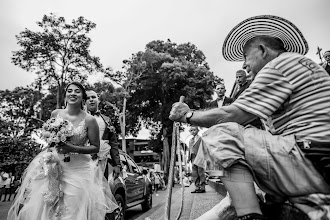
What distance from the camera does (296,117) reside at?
1629 millimetres

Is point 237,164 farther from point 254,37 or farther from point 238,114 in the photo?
point 254,37

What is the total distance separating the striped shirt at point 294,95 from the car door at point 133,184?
5.09m

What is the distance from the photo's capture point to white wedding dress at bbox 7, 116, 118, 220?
295cm

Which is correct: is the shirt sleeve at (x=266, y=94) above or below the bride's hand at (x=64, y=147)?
above

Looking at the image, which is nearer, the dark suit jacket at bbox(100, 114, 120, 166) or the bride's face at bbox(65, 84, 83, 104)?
the bride's face at bbox(65, 84, 83, 104)

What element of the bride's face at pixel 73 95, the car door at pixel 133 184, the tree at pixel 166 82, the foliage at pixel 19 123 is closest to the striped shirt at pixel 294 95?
the bride's face at pixel 73 95

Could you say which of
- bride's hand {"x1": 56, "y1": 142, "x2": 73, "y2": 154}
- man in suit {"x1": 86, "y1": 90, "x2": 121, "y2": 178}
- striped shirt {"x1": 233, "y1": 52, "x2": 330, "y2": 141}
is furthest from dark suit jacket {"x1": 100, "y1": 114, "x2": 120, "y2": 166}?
striped shirt {"x1": 233, "y1": 52, "x2": 330, "y2": 141}

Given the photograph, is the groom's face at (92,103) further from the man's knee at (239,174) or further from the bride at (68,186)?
the man's knee at (239,174)

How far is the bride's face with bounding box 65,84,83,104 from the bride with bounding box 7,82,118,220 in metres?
0.04

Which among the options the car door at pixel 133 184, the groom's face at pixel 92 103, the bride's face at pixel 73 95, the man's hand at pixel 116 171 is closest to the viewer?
the bride's face at pixel 73 95

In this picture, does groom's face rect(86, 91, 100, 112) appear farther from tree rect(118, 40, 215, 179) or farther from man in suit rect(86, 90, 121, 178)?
tree rect(118, 40, 215, 179)

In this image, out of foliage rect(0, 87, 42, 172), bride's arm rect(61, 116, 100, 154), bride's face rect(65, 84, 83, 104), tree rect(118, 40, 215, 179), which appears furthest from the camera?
tree rect(118, 40, 215, 179)

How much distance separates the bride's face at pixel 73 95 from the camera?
3.54 m

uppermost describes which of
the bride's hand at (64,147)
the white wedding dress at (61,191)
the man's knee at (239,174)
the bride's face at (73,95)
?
the bride's face at (73,95)
